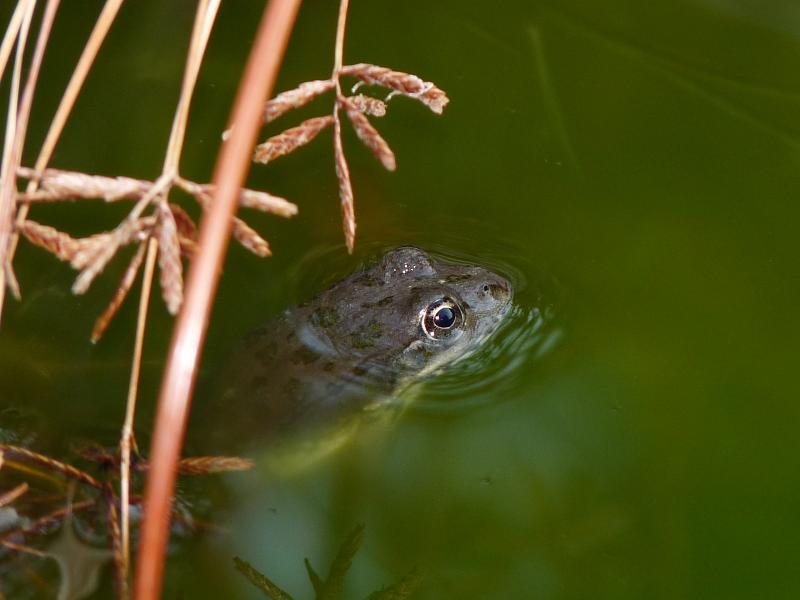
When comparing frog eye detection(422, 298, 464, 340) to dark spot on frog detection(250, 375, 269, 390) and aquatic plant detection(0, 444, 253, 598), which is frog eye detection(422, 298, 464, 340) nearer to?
dark spot on frog detection(250, 375, 269, 390)

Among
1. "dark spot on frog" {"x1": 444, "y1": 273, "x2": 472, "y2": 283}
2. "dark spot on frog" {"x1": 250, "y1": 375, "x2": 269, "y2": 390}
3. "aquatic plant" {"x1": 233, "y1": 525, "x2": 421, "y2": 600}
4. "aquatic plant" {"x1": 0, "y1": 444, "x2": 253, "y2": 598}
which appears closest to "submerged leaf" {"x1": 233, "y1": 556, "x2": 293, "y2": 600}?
"aquatic plant" {"x1": 233, "y1": 525, "x2": 421, "y2": 600}

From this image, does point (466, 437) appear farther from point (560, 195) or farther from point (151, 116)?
point (151, 116)

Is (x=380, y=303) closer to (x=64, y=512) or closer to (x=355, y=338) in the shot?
(x=355, y=338)

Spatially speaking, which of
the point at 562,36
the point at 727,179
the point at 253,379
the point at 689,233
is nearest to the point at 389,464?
the point at 253,379

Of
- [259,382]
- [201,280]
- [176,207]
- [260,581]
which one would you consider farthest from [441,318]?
[201,280]

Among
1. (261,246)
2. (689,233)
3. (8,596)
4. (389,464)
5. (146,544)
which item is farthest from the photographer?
(689,233)

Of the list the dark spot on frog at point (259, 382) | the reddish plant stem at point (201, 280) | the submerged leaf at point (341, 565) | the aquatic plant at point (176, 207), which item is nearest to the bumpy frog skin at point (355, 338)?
the dark spot on frog at point (259, 382)

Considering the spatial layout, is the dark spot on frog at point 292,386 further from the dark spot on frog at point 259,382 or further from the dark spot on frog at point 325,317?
the dark spot on frog at point 325,317
